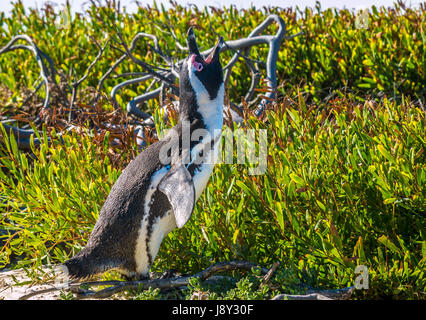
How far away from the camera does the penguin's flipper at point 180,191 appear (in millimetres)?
2021

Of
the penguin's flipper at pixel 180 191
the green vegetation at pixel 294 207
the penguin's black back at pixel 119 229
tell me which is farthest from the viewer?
the green vegetation at pixel 294 207

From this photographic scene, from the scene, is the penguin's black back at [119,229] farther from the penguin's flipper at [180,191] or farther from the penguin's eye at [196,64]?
the penguin's eye at [196,64]

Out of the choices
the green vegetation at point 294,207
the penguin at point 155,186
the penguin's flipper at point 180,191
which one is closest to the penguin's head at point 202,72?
the penguin at point 155,186

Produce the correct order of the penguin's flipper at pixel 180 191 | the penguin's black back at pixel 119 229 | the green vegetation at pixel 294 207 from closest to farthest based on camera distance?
the penguin's flipper at pixel 180 191, the penguin's black back at pixel 119 229, the green vegetation at pixel 294 207

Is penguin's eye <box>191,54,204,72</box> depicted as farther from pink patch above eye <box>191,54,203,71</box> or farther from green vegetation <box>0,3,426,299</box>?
green vegetation <box>0,3,426,299</box>

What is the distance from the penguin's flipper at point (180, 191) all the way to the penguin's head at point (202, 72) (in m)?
0.32

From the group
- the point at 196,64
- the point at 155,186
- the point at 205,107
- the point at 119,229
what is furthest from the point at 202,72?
the point at 119,229

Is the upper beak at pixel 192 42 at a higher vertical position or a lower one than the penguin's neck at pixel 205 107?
higher

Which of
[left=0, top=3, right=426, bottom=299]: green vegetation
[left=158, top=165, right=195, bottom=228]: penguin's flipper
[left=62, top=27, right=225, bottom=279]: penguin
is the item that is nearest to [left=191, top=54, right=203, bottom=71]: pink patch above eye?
[left=62, top=27, right=225, bottom=279]: penguin

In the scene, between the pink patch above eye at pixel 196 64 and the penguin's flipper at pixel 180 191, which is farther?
the pink patch above eye at pixel 196 64

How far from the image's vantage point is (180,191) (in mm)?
2080

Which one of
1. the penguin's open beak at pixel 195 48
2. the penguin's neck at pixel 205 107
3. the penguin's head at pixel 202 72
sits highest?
the penguin's open beak at pixel 195 48

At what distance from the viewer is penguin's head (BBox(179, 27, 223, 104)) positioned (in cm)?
221

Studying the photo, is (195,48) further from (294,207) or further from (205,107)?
(294,207)
